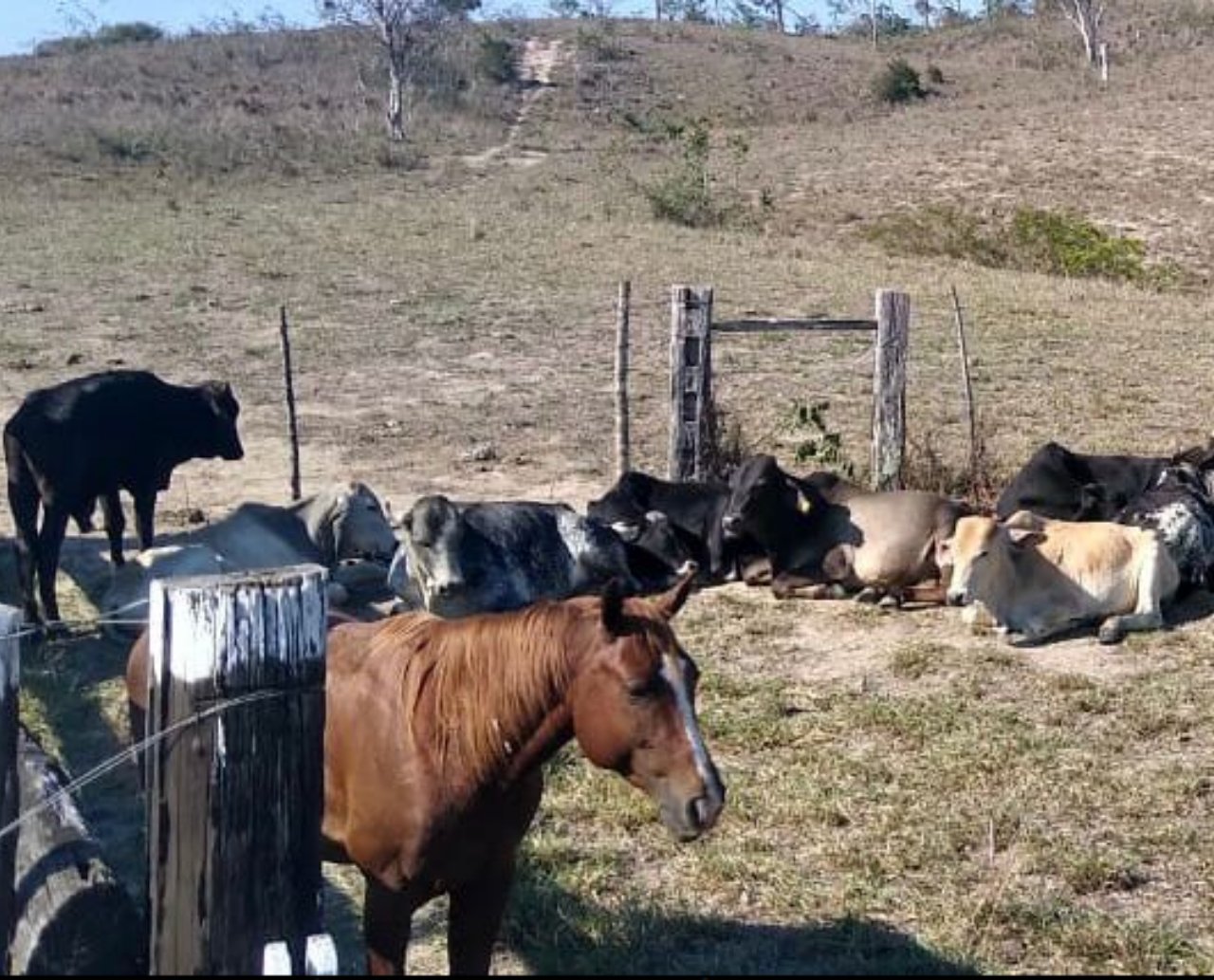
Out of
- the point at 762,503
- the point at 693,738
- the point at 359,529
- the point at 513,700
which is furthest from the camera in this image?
the point at 359,529

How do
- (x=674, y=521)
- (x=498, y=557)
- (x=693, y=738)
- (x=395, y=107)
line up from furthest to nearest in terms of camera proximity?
(x=395, y=107)
(x=674, y=521)
(x=498, y=557)
(x=693, y=738)

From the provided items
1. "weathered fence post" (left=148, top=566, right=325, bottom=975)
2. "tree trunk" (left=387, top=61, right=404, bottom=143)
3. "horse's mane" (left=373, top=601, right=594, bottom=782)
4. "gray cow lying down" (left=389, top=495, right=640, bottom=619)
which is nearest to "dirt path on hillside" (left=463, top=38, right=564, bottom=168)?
"tree trunk" (left=387, top=61, right=404, bottom=143)

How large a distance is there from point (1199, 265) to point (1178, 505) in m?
19.9

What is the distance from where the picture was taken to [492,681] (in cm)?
471

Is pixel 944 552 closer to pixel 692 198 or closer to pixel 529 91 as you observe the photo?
pixel 692 198

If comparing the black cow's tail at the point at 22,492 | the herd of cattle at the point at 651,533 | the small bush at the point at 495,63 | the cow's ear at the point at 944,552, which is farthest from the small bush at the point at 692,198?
the small bush at the point at 495,63

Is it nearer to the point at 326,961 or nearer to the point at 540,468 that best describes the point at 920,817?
the point at 326,961

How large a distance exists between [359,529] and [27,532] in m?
2.09

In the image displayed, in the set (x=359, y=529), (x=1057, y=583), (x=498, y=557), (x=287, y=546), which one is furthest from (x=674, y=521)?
(x=1057, y=583)

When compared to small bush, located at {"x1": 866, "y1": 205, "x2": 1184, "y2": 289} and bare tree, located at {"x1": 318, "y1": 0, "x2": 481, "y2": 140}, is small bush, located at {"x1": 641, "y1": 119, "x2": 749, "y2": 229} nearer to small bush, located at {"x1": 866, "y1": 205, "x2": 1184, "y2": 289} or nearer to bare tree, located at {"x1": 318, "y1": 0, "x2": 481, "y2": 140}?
small bush, located at {"x1": 866, "y1": 205, "x2": 1184, "y2": 289}

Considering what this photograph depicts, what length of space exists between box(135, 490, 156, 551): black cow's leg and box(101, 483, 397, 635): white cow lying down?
0.59 feet

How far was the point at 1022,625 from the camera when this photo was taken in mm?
10328

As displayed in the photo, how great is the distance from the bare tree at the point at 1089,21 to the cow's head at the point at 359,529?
5541 cm

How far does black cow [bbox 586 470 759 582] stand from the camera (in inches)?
465
